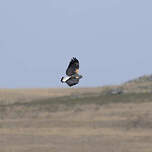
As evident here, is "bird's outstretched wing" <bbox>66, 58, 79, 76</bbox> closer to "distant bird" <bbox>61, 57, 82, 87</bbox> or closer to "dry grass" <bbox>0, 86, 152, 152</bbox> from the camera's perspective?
"distant bird" <bbox>61, 57, 82, 87</bbox>

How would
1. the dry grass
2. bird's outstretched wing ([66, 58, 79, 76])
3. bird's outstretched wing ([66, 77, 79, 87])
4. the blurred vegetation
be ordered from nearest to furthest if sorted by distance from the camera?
bird's outstretched wing ([66, 77, 79, 87]), bird's outstretched wing ([66, 58, 79, 76]), the dry grass, the blurred vegetation

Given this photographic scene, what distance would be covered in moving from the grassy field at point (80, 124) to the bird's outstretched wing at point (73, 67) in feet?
69.5

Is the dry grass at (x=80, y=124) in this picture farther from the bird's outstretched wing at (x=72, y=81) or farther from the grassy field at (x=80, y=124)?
the bird's outstretched wing at (x=72, y=81)

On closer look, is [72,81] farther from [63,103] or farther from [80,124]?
[63,103]

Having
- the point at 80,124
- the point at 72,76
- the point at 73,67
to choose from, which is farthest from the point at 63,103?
the point at 72,76

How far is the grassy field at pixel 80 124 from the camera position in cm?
3572

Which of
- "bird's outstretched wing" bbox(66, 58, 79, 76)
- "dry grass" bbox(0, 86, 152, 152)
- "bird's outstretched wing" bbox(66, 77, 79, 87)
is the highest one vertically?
"dry grass" bbox(0, 86, 152, 152)

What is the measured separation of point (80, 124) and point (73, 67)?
107 ft

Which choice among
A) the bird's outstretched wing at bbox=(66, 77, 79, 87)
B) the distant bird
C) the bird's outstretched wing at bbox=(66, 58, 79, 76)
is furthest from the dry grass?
the bird's outstretched wing at bbox=(66, 77, 79, 87)

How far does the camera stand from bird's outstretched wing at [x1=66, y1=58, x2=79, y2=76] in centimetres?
1202

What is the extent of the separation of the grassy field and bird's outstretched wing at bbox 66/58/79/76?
69.5 feet

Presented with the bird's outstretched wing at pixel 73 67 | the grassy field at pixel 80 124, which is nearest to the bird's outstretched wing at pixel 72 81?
the bird's outstretched wing at pixel 73 67

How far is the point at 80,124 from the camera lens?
147 feet

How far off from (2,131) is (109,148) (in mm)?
9775
